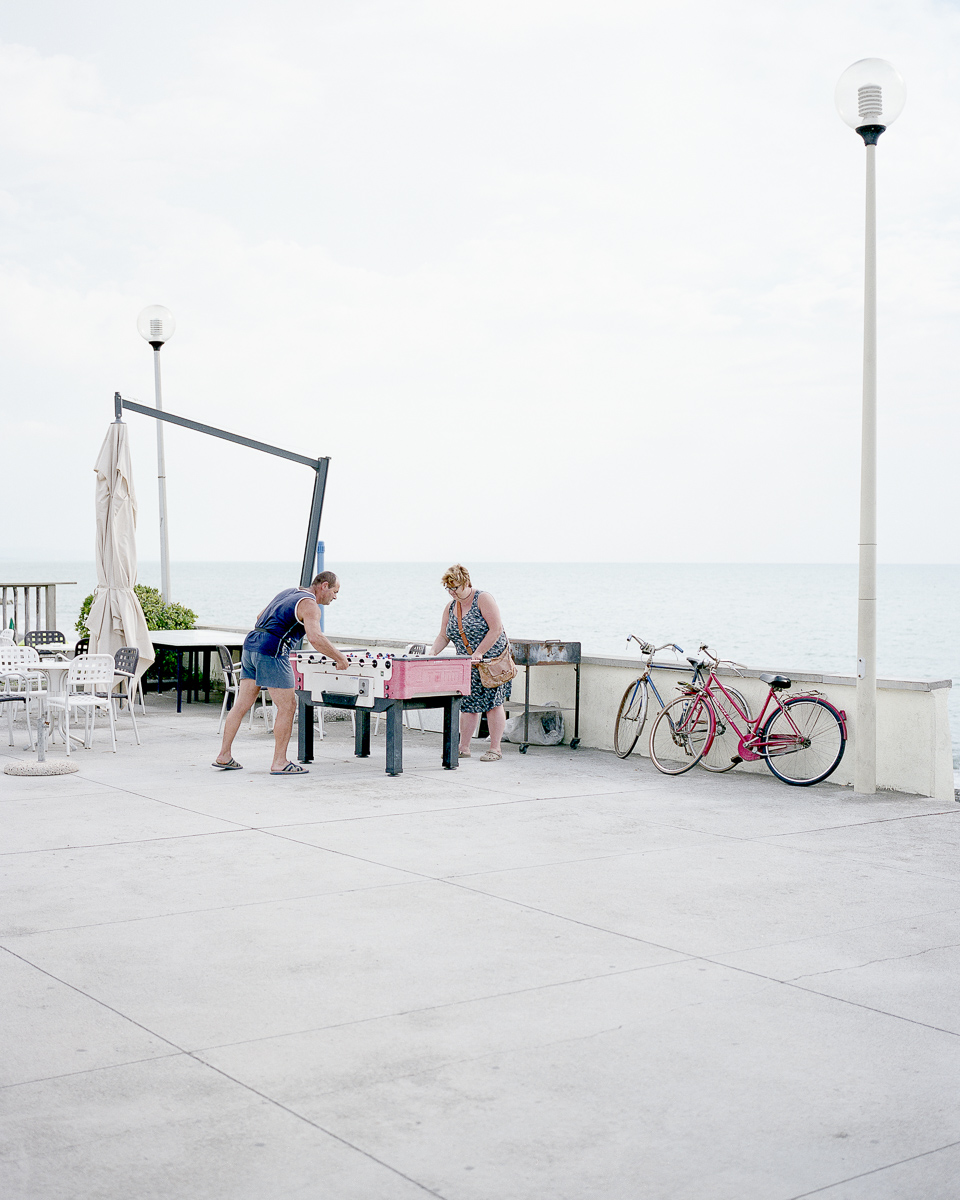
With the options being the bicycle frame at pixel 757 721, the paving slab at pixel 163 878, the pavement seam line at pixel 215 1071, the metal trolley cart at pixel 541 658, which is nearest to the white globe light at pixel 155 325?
the metal trolley cart at pixel 541 658

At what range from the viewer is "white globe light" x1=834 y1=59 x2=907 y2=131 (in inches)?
368

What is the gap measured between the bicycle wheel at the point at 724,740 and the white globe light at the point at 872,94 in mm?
4567

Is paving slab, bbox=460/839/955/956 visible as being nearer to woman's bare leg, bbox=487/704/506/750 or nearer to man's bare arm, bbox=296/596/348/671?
man's bare arm, bbox=296/596/348/671

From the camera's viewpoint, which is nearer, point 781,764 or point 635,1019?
point 635,1019

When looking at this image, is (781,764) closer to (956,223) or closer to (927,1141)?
(927,1141)

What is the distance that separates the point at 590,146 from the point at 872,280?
5114 cm

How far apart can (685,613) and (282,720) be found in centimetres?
7836

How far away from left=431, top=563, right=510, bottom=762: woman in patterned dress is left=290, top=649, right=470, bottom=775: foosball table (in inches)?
21.0

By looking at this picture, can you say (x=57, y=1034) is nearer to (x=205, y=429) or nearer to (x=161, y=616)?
(x=205, y=429)

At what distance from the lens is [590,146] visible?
188ft

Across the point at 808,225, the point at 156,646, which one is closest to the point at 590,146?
the point at 808,225

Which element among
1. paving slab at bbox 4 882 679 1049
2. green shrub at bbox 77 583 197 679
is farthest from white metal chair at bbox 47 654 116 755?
paving slab at bbox 4 882 679 1049

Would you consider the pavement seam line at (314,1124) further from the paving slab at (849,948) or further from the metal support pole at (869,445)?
the metal support pole at (869,445)

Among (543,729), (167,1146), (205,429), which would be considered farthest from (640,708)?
(167,1146)
